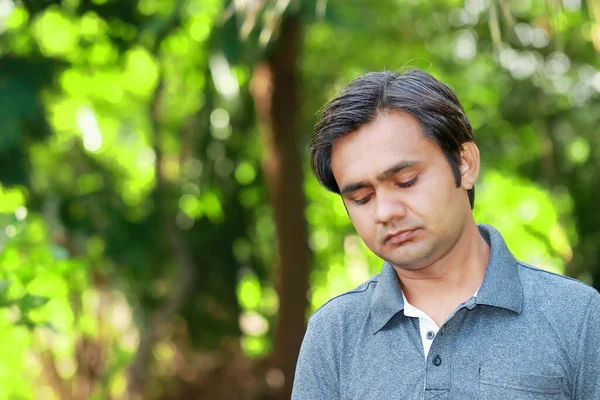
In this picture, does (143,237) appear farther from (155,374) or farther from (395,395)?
(395,395)

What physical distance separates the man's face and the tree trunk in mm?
6030

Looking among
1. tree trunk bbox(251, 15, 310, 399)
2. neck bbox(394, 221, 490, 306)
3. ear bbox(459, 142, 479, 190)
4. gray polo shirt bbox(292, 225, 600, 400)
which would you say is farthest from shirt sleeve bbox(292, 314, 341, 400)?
tree trunk bbox(251, 15, 310, 399)

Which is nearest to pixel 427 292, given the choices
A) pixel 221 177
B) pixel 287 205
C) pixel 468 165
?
pixel 468 165

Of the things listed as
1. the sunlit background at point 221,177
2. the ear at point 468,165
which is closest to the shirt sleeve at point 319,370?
the ear at point 468,165

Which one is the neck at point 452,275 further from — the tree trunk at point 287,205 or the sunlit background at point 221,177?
the tree trunk at point 287,205

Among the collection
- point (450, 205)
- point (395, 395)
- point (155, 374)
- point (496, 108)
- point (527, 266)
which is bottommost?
point (155, 374)

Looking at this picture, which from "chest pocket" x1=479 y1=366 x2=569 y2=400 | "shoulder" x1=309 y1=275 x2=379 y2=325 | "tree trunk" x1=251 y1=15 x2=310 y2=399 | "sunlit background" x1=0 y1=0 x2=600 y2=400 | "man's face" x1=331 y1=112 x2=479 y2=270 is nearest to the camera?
"chest pocket" x1=479 y1=366 x2=569 y2=400

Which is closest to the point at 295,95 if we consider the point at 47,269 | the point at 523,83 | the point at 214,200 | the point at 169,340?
the point at 214,200

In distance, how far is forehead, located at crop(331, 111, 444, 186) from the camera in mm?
1652

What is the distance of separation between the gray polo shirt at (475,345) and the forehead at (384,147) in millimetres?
247

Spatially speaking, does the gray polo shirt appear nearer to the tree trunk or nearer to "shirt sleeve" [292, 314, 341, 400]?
"shirt sleeve" [292, 314, 341, 400]

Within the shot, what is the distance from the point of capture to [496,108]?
851 centimetres

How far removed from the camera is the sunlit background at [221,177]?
7.32m

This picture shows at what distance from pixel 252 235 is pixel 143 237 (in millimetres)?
2007
